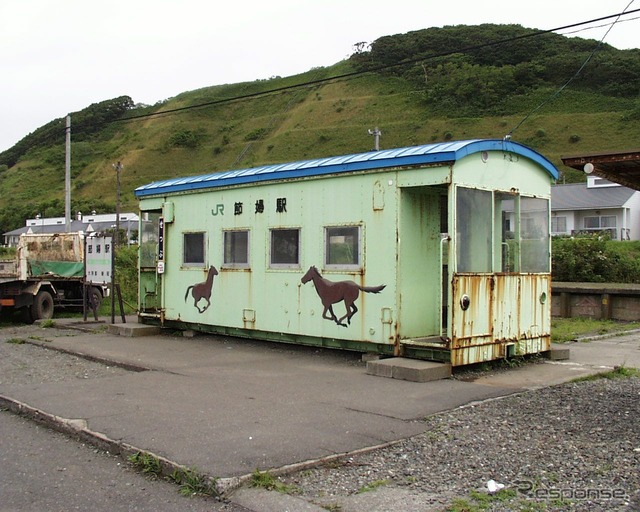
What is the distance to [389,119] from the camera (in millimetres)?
81000

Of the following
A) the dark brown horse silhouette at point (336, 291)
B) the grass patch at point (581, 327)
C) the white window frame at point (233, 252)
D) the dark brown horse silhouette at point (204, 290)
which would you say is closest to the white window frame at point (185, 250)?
the dark brown horse silhouette at point (204, 290)

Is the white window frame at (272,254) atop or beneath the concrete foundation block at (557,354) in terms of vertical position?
atop

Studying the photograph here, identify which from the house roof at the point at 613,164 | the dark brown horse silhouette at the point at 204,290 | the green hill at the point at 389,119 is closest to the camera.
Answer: the house roof at the point at 613,164

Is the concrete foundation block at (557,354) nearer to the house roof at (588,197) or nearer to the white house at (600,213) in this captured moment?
the white house at (600,213)

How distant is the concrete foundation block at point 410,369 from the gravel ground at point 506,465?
1.40 metres

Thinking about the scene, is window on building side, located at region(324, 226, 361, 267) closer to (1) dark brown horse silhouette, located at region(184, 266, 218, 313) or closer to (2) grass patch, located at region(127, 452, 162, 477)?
(1) dark brown horse silhouette, located at region(184, 266, 218, 313)

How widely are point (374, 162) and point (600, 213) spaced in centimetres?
4186

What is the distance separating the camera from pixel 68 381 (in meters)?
8.84

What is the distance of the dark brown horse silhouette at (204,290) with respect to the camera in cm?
1278

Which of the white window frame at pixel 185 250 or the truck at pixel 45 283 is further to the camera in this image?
the truck at pixel 45 283

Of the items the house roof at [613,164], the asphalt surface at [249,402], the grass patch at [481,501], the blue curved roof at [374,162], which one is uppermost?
the blue curved roof at [374,162]

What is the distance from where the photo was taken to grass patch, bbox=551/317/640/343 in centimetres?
1445

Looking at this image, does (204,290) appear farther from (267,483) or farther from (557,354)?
(267,483)

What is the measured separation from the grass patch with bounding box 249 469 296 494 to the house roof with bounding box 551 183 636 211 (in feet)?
150
